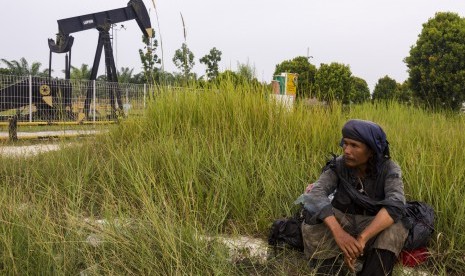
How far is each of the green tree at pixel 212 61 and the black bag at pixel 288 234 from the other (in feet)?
10.0

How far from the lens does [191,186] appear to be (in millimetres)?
2664

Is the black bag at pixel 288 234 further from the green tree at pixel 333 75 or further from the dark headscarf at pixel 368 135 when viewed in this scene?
the green tree at pixel 333 75

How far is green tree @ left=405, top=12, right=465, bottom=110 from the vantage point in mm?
9180

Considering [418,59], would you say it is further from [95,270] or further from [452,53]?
[95,270]

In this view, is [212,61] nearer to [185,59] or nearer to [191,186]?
[185,59]

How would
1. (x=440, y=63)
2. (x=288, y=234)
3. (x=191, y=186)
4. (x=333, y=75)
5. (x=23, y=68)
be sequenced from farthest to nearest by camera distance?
(x=23, y=68) → (x=333, y=75) → (x=440, y=63) → (x=191, y=186) → (x=288, y=234)

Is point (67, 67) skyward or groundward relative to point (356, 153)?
skyward

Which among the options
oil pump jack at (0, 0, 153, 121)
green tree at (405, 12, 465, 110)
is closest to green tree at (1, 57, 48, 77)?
oil pump jack at (0, 0, 153, 121)

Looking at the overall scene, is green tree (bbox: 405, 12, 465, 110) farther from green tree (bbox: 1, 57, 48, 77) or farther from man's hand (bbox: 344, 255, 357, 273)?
green tree (bbox: 1, 57, 48, 77)

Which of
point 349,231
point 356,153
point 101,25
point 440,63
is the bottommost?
point 349,231

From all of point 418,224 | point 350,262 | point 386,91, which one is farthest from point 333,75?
point 350,262

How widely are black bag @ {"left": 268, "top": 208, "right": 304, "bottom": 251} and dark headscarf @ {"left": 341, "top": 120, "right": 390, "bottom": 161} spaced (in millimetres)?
559

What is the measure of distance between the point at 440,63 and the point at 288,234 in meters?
8.53

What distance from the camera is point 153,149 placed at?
3.55 meters
